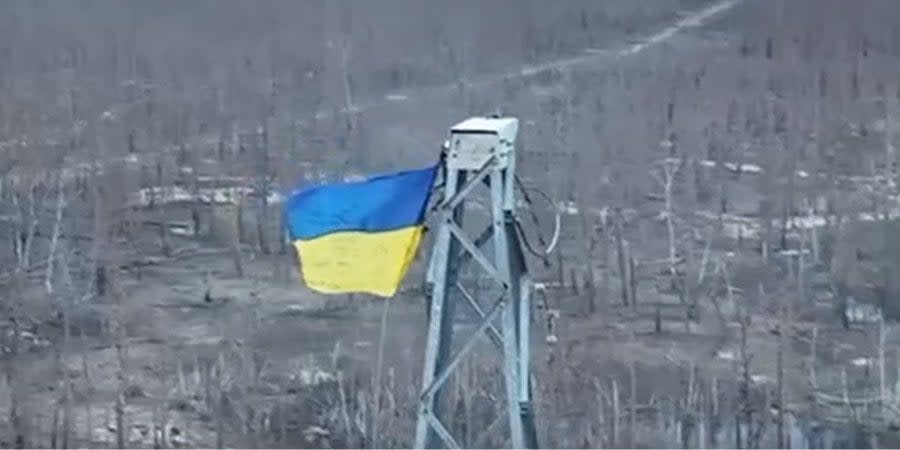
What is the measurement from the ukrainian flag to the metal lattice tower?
5 cm

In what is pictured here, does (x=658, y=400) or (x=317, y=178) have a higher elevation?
(x=317, y=178)

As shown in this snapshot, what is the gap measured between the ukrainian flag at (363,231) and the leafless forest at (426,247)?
6.18 ft

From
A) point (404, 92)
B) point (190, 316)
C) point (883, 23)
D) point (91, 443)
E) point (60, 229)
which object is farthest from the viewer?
point (883, 23)

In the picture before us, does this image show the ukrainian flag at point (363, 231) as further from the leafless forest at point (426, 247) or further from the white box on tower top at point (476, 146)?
the leafless forest at point (426, 247)

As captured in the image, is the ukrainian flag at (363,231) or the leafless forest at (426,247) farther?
the leafless forest at (426,247)

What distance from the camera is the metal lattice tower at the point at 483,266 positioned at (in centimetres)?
264

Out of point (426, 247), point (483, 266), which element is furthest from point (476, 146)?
point (426, 247)

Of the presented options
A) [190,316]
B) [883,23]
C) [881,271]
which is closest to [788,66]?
[883,23]

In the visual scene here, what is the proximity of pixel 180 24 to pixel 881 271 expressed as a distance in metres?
3.28

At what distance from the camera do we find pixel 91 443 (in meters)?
4.97

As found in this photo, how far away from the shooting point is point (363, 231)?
2.72 meters

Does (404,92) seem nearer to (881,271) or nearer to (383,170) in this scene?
(383,170)

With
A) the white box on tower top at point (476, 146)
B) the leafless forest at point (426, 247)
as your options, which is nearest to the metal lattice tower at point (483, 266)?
the white box on tower top at point (476, 146)

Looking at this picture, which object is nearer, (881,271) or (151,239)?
(881,271)
